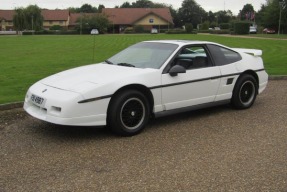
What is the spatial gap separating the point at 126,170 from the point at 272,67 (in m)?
10.7

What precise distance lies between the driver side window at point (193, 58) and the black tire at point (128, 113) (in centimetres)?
103

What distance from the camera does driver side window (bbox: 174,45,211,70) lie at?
648 centimetres

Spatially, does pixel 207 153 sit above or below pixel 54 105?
below

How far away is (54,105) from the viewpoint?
17.4 feet

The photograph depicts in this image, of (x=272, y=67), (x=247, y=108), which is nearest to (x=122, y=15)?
(x=272, y=67)

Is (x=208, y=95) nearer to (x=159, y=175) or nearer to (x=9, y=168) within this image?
(x=159, y=175)

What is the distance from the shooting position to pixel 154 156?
16.1 ft

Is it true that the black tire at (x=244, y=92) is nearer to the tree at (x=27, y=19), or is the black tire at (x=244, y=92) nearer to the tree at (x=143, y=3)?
the tree at (x=27, y=19)

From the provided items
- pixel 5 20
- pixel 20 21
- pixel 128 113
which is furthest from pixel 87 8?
pixel 128 113

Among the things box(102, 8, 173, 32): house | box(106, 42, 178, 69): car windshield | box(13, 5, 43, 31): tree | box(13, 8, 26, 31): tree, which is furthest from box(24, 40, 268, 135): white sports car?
box(102, 8, 173, 32): house

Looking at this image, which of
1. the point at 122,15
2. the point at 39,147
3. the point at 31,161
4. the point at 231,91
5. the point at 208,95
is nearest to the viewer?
the point at 31,161

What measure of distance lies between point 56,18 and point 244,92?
10512 cm

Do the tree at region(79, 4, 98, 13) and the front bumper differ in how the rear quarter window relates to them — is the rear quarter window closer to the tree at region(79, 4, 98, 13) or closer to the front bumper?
the front bumper

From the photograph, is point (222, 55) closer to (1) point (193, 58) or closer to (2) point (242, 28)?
(1) point (193, 58)
